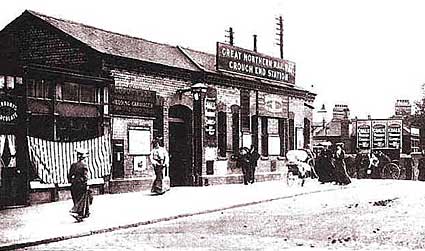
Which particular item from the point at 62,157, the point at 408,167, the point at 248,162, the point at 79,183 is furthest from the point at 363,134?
the point at 79,183

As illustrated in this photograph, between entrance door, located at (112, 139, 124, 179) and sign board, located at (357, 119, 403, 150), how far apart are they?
18625mm

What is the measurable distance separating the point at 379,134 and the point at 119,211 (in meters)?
23.2

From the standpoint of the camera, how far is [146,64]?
789 inches

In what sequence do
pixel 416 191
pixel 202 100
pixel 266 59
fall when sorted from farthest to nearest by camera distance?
pixel 266 59
pixel 202 100
pixel 416 191

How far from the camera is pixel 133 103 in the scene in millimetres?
19344

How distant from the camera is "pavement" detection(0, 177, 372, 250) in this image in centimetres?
1085

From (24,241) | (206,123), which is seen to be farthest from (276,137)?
(24,241)

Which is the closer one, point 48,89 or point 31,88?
point 31,88

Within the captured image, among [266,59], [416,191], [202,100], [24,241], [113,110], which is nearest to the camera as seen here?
[24,241]

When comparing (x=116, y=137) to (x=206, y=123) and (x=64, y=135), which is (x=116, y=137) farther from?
(x=206, y=123)

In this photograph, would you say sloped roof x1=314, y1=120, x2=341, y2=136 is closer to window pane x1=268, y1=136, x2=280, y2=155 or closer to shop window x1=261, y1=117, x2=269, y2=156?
window pane x1=268, y1=136, x2=280, y2=155

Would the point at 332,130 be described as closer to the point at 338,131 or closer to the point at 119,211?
the point at 338,131

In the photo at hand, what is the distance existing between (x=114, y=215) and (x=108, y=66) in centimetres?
639

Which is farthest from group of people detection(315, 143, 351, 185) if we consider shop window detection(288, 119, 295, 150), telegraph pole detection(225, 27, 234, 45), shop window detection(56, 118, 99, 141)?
telegraph pole detection(225, 27, 234, 45)
